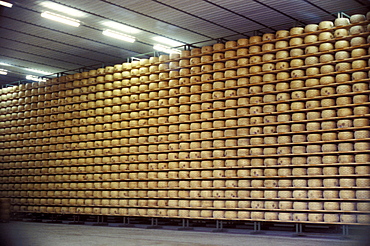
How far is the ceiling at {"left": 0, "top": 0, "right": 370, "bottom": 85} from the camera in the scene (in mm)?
12531

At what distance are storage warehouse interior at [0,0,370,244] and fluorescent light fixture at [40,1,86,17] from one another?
82mm

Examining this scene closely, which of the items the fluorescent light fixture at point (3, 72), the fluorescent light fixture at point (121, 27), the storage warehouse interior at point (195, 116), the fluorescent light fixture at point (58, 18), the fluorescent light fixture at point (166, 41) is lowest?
the storage warehouse interior at point (195, 116)

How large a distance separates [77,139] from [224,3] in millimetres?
8085

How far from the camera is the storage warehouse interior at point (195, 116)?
11.2 metres

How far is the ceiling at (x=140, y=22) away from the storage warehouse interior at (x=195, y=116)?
0.08 m

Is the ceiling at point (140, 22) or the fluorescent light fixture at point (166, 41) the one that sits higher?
the fluorescent light fixture at point (166, 41)

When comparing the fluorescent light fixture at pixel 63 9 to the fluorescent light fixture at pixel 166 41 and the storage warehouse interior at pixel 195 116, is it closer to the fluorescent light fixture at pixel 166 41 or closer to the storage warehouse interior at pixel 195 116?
the storage warehouse interior at pixel 195 116

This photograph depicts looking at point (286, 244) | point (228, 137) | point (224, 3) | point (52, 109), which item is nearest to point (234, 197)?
point (228, 137)

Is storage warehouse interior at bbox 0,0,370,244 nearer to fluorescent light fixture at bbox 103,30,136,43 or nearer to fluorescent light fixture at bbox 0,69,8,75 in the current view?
fluorescent light fixture at bbox 103,30,136,43

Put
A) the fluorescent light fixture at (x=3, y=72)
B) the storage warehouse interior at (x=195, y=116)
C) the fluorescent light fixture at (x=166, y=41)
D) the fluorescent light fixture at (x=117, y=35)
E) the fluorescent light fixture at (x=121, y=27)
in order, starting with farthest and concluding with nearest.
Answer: the fluorescent light fixture at (x=3, y=72) → the fluorescent light fixture at (x=166, y=41) → the fluorescent light fixture at (x=121, y=27) → the fluorescent light fixture at (x=117, y=35) → the storage warehouse interior at (x=195, y=116)

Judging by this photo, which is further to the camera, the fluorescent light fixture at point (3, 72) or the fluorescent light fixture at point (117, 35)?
the fluorescent light fixture at point (3, 72)

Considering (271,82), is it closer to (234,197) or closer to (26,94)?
(234,197)

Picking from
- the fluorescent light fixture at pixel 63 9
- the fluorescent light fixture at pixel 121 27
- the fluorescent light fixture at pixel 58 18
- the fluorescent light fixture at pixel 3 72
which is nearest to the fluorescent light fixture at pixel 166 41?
the fluorescent light fixture at pixel 121 27

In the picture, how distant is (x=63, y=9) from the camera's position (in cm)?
1300
